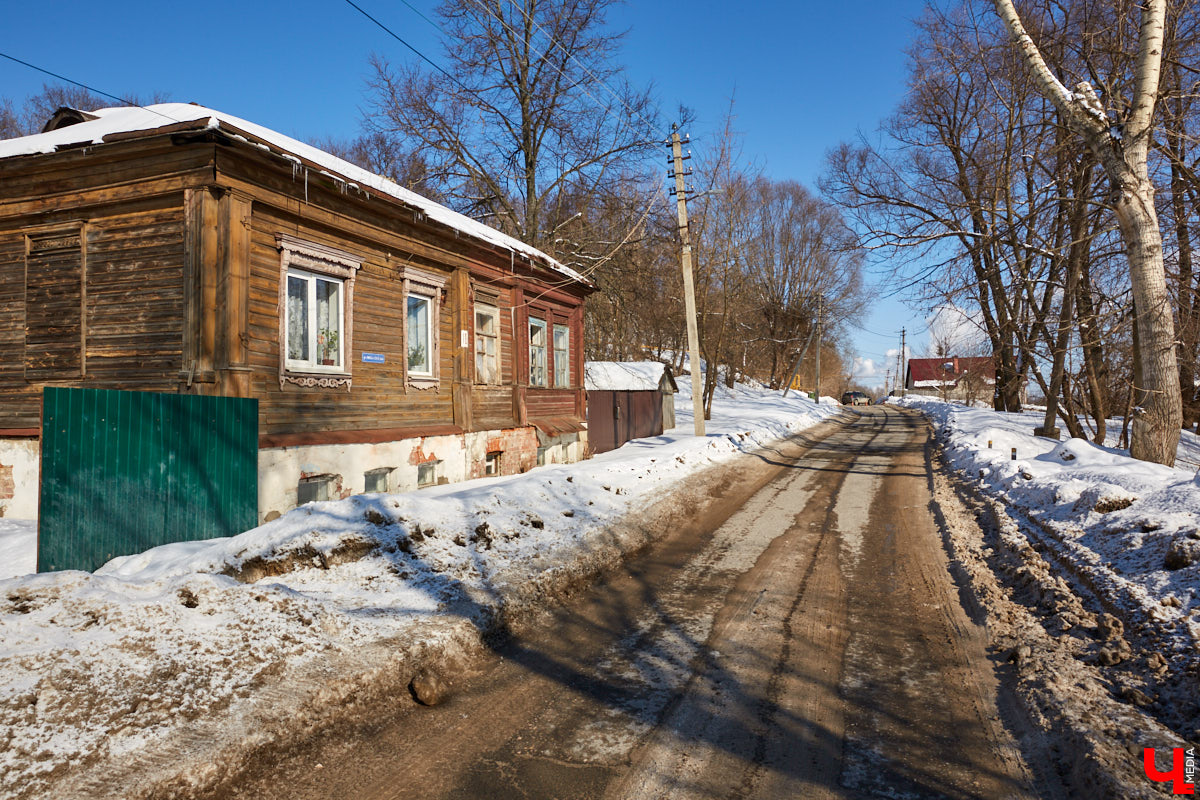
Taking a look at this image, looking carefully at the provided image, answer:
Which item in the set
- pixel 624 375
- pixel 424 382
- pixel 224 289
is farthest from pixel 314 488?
pixel 624 375

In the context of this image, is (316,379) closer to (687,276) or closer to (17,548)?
(17,548)

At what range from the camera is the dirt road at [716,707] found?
316 centimetres

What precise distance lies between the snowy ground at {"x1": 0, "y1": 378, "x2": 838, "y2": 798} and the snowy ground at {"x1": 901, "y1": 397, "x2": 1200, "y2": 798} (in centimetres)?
377

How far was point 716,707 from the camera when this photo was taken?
3859mm

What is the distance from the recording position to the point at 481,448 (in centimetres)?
1313

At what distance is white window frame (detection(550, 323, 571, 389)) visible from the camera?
16.6 meters

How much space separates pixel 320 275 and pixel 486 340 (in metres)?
4.46

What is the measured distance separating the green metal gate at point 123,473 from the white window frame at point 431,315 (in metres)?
4.51

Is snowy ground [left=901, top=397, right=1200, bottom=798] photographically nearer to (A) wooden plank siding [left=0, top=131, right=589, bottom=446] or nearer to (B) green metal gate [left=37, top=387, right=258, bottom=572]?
(B) green metal gate [left=37, top=387, right=258, bottom=572]

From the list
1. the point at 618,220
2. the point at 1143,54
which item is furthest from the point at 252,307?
the point at 618,220

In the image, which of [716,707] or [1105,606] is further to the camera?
[1105,606]

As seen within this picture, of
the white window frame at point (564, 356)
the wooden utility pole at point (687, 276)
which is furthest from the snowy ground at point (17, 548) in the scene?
the wooden utility pole at point (687, 276)

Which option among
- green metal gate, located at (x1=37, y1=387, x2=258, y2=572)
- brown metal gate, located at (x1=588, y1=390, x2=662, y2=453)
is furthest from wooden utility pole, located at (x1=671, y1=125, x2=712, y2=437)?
green metal gate, located at (x1=37, y1=387, x2=258, y2=572)

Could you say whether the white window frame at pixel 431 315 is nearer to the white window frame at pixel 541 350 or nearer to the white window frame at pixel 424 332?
the white window frame at pixel 424 332
